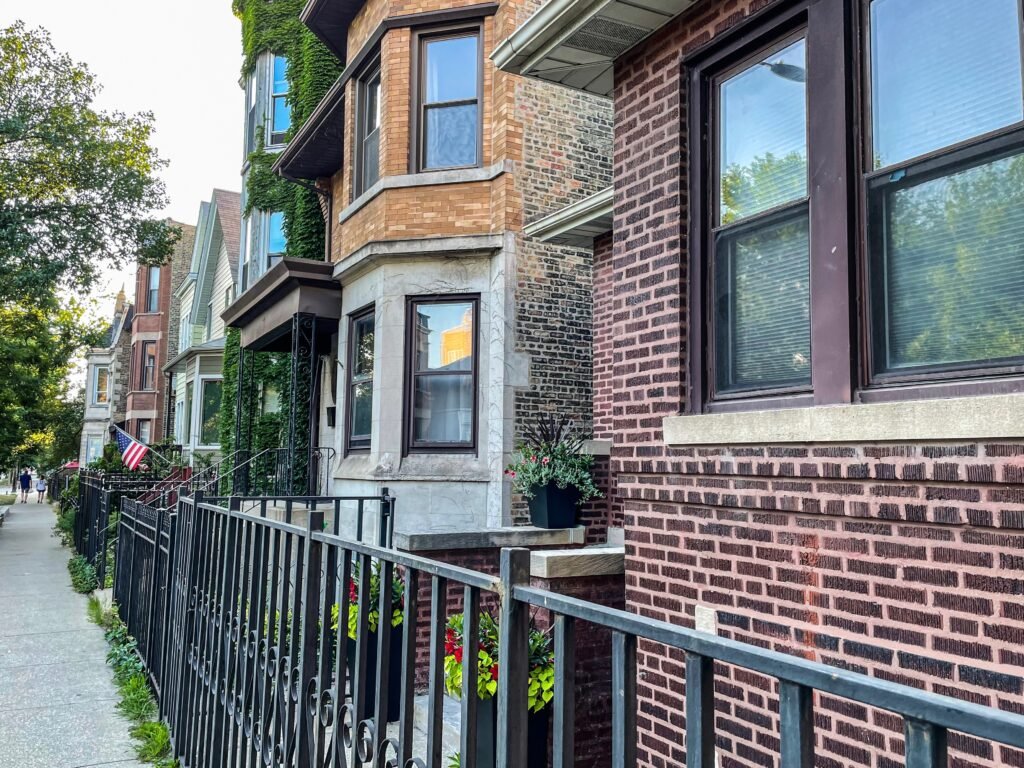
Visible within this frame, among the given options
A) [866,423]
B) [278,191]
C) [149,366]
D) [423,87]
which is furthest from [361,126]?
[149,366]

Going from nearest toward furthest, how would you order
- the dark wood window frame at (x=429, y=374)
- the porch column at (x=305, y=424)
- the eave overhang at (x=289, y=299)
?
the dark wood window frame at (x=429, y=374) → the eave overhang at (x=289, y=299) → the porch column at (x=305, y=424)

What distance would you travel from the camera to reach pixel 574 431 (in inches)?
403

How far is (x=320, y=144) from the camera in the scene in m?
14.3

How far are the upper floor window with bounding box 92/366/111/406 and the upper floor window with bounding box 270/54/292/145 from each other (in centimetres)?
3516

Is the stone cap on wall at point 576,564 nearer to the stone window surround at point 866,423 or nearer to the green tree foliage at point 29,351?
the stone window surround at point 866,423

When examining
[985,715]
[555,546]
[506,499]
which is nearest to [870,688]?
[985,715]

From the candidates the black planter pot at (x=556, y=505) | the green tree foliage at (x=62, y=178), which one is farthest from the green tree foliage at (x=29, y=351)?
the black planter pot at (x=556, y=505)

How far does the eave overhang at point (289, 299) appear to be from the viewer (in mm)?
12000

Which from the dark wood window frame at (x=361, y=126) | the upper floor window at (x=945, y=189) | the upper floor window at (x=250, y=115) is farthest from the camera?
the upper floor window at (x=250, y=115)

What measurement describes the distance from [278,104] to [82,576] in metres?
11.4

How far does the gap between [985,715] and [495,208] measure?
9.78 meters

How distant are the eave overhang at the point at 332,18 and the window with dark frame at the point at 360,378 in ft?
15.2

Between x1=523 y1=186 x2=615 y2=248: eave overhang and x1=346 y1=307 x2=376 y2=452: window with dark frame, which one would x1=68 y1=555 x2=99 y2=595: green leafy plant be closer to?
x1=346 y1=307 x2=376 y2=452: window with dark frame

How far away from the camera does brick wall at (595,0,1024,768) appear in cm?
302
